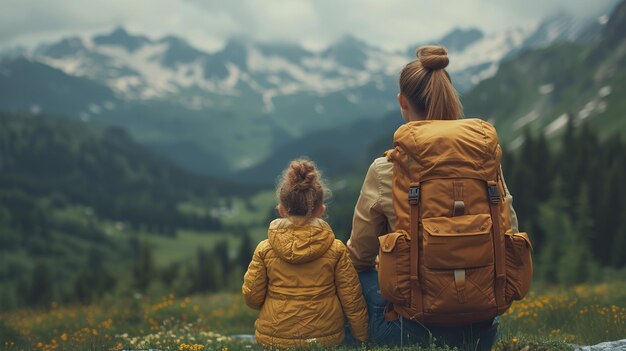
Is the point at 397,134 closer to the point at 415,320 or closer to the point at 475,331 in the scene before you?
the point at 415,320

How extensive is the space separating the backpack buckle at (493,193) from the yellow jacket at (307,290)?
208cm

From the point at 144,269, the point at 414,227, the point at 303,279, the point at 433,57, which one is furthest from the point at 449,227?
the point at 144,269

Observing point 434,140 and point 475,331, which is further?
point 475,331

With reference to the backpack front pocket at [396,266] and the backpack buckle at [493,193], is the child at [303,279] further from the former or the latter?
the backpack buckle at [493,193]

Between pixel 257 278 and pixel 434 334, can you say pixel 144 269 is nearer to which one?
pixel 257 278

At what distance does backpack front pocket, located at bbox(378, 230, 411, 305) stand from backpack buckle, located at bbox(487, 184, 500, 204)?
95cm

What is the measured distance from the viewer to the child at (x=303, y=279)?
7121 millimetres

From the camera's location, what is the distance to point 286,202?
7168 mm

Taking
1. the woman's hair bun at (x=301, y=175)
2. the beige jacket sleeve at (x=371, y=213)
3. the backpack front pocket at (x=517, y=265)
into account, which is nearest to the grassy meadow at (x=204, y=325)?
the backpack front pocket at (x=517, y=265)

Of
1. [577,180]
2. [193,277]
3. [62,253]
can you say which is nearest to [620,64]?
[577,180]

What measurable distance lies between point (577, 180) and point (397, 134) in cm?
6223

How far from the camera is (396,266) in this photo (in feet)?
20.2

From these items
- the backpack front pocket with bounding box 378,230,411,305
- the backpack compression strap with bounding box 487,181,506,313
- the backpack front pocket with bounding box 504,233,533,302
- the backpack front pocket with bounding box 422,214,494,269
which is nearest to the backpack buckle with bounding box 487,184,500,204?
the backpack compression strap with bounding box 487,181,506,313

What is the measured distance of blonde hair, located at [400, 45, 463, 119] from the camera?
6.51 meters
